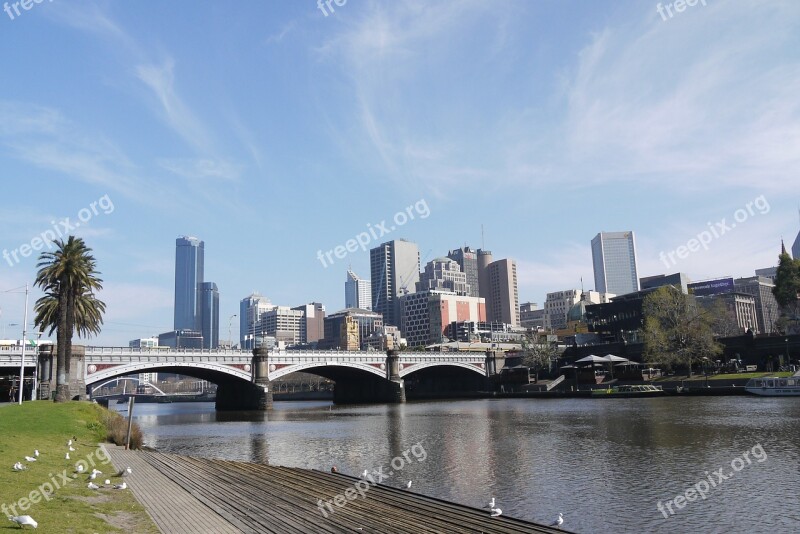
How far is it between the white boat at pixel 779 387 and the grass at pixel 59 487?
262 ft

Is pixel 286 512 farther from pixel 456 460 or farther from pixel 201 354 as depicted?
pixel 201 354

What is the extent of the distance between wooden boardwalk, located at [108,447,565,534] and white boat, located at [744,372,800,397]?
241 feet

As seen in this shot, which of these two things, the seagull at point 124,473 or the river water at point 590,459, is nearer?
the river water at point 590,459

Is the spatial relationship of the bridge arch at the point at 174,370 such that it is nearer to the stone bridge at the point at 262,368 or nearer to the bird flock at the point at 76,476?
the stone bridge at the point at 262,368

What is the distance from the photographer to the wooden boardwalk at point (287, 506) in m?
18.8

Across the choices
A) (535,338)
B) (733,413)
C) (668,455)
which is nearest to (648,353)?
(535,338)

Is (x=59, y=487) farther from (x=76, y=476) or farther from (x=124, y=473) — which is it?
(x=124, y=473)

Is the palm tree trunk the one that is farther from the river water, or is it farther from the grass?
the grass

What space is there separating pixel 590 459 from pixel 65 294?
57.0m

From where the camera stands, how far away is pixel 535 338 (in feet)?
552

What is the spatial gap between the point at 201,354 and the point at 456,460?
7875cm

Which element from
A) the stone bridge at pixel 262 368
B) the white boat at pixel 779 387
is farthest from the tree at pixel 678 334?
the stone bridge at pixel 262 368

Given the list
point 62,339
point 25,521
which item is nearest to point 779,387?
point 62,339

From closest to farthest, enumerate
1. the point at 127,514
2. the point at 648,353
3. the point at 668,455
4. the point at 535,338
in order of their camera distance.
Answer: the point at 127,514 < the point at 668,455 < the point at 648,353 < the point at 535,338
